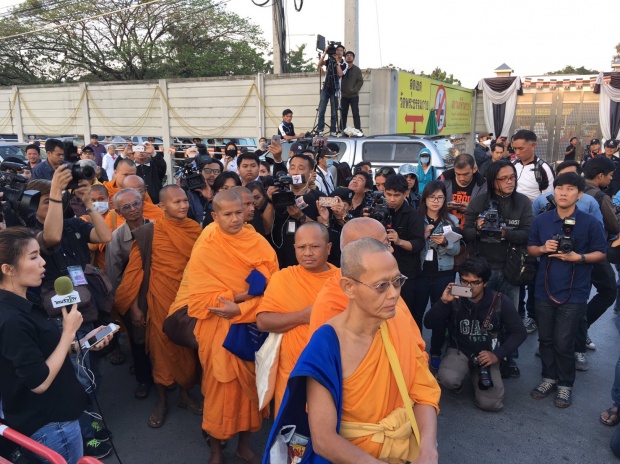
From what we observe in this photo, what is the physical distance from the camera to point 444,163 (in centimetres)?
880

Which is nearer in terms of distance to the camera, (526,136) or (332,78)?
(526,136)

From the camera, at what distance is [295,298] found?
2.67m

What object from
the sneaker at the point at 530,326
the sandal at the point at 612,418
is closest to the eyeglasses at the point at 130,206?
the sandal at the point at 612,418

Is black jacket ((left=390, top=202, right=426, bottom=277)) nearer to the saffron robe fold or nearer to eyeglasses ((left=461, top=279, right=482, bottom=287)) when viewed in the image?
eyeglasses ((left=461, top=279, right=482, bottom=287))

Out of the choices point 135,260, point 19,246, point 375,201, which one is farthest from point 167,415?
point 375,201

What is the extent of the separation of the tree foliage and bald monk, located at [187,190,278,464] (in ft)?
70.0

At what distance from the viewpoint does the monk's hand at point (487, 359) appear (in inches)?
146

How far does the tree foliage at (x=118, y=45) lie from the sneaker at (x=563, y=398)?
Answer: 21.9 m

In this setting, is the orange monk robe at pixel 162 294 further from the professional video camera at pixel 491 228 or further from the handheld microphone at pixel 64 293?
the professional video camera at pixel 491 228

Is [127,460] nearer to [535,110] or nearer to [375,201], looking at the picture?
[375,201]

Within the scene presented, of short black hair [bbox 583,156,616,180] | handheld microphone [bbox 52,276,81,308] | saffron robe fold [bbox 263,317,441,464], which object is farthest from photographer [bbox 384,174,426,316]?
handheld microphone [bbox 52,276,81,308]

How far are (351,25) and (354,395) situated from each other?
11248 mm

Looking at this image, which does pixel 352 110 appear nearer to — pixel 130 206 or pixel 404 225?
pixel 404 225

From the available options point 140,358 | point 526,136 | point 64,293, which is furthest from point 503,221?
point 64,293
